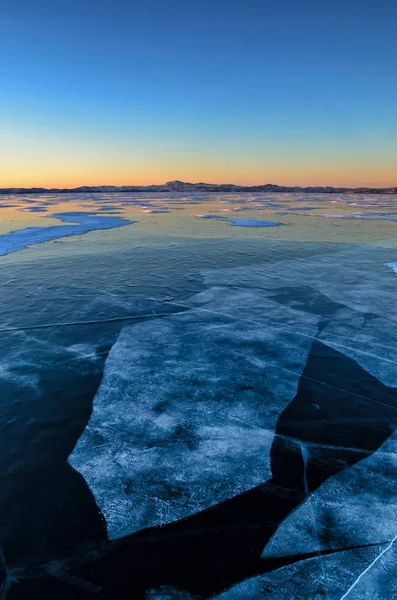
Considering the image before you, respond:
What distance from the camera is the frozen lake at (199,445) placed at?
2500mm

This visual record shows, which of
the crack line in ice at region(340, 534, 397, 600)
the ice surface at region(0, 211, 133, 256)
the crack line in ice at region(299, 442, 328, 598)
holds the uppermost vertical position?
the ice surface at region(0, 211, 133, 256)

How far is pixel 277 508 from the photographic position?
297 centimetres

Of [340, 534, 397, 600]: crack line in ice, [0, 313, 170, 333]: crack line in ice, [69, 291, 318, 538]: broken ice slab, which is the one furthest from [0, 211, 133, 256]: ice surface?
[340, 534, 397, 600]: crack line in ice

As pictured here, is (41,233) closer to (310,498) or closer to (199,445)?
(199,445)

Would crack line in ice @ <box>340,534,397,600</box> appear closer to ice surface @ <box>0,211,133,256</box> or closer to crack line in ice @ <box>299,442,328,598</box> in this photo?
crack line in ice @ <box>299,442,328,598</box>

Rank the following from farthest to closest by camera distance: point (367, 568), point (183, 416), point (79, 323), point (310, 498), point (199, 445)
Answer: point (79, 323)
point (183, 416)
point (199, 445)
point (310, 498)
point (367, 568)

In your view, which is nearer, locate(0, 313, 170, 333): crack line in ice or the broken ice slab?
the broken ice slab

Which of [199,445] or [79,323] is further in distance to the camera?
[79,323]

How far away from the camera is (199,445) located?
12.1ft

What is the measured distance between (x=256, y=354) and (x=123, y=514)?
3401mm

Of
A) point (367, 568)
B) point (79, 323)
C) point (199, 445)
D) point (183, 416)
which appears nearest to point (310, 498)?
point (367, 568)

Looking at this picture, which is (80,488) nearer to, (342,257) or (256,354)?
(256,354)

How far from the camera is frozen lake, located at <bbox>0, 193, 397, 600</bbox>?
8.20ft

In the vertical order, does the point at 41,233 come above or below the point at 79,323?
above
